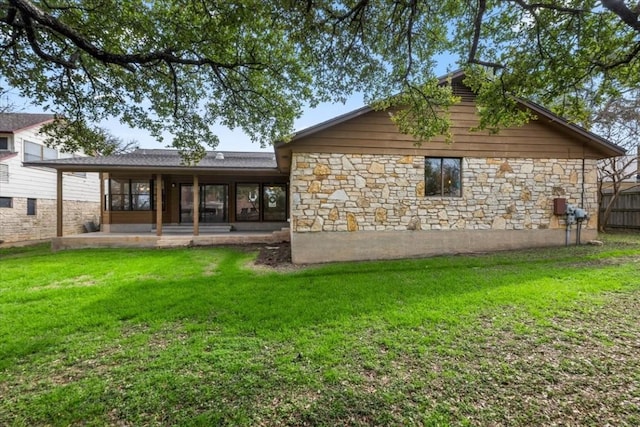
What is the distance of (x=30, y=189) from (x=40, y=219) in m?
1.68

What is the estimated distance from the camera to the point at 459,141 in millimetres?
8258

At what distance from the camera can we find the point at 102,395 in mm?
2504

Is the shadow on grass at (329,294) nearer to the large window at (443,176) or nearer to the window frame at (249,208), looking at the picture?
the large window at (443,176)

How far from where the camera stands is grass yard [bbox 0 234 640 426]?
91.3 inches

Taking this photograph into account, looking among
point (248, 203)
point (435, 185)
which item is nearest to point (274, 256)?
point (435, 185)

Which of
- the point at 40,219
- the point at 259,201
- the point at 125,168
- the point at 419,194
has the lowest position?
the point at 40,219

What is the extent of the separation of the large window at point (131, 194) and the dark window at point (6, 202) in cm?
564

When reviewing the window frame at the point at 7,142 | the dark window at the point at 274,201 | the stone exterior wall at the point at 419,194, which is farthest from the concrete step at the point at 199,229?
the window frame at the point at 7,142

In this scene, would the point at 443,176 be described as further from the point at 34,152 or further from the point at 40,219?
the point at 34,152

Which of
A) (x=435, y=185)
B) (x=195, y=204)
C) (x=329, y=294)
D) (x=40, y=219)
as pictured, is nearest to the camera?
(x=329, y=294)

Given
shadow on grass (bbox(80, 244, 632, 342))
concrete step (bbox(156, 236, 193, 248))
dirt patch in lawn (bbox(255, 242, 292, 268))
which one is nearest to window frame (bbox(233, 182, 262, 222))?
concrete step (bbox(156, 236, 193, 248))

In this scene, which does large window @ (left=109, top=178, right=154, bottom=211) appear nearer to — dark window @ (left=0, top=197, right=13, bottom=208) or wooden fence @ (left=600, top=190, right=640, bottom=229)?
dark window @ (left=0, top=197, right=13, bottom=208)

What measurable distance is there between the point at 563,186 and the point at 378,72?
6985 millimetres

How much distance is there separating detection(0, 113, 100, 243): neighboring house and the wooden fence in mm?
26212
